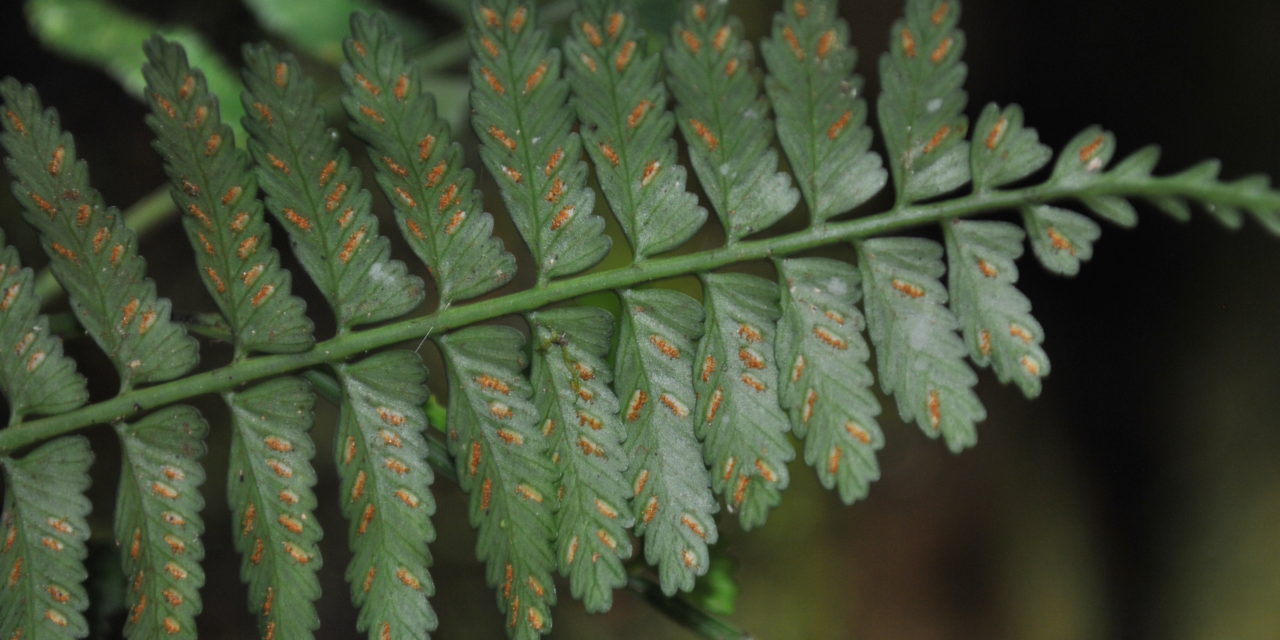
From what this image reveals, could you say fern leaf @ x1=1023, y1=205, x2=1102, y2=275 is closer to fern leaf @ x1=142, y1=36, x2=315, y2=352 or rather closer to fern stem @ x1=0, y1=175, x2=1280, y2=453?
fern stem @ x1=0, y1=175, x2=1280, y2=453

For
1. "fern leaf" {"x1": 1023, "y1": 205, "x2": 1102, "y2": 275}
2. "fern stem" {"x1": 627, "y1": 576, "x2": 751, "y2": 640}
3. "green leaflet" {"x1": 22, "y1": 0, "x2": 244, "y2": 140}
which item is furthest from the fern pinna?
"green leaflet" {"x1": 22, "y1": 0, "x2": 244, "y2": 140}

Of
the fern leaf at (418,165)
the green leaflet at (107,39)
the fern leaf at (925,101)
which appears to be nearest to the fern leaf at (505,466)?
the fern leaf at (418,165)

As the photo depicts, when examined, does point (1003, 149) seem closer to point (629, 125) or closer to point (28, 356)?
point (629, 125)

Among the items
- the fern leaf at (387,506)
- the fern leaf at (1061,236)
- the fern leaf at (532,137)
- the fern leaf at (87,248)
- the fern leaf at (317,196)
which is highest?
the fern leaf at (1061,236)

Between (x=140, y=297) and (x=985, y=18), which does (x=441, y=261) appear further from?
(x=985, y=18)

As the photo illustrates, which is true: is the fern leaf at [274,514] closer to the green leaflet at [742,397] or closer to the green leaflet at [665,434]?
the green leaflet at [665,434]

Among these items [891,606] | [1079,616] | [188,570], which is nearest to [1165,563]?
[1079,616]
